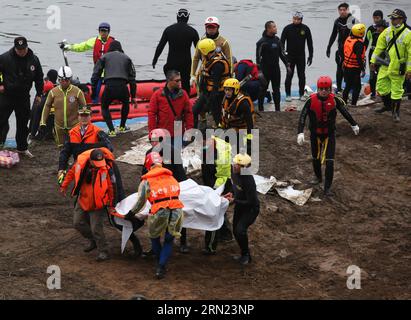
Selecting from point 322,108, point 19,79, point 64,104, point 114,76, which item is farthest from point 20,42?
point 322,108

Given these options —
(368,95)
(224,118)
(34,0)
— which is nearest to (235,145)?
(224,118)

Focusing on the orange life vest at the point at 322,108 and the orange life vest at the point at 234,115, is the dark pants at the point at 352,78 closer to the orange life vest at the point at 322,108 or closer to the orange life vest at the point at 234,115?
the orange life vest at the point at 322,108

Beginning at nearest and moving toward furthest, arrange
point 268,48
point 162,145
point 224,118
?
point 162,145
point 224,118
point 268,48

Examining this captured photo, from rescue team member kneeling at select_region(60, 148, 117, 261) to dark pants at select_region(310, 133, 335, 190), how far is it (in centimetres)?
405

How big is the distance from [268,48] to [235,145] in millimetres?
4622

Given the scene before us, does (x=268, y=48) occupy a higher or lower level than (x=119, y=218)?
higher

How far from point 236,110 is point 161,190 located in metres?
3.21

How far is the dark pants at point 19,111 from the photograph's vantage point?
14.9 m

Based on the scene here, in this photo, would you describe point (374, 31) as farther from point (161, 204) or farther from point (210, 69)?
point (161, 204)

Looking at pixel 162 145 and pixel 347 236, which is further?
pixel 347 236

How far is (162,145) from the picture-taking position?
12.0 meters

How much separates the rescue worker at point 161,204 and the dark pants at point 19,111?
4.79 meters

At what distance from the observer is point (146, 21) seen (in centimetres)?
4212
